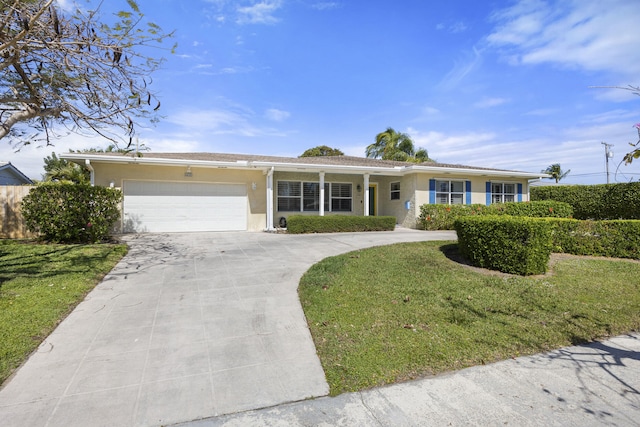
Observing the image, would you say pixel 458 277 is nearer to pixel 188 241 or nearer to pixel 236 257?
pixel 236 257

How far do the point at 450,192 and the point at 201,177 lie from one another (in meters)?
12.0

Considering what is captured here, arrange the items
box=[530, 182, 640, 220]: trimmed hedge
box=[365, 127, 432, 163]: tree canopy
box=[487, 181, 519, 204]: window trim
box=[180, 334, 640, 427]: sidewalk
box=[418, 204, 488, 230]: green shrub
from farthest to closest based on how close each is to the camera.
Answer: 1. box=[365, 127, 432, 163]: tree canopy
2. box=[487, 181, 519, 204]: window trim
3. box=[530, 182, 640, 220]: trimmed hedge
4. box=[418, 204, 488, 230]: green shrub
5. box=[180, 334, 640, 427]: sidewalk

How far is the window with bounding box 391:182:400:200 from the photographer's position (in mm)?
16564

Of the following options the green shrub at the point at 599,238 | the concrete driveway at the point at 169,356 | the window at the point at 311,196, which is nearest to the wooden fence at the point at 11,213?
the concrete driveway at the point at 169,356

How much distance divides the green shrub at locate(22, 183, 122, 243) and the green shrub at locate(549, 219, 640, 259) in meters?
13.1

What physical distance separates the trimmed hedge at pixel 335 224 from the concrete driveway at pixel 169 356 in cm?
624

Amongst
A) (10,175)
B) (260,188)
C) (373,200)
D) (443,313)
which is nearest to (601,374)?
(443,313)

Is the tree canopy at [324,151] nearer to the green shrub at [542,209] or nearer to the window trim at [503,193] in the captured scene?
the window trim at [503,193]

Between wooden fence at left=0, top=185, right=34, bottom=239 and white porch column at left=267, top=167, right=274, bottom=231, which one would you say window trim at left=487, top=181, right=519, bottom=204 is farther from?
wooden fence at left=0, top=185, right=34, bottom=239

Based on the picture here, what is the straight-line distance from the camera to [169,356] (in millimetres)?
3229

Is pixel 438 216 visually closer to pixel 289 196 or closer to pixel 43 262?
pixel 289 196

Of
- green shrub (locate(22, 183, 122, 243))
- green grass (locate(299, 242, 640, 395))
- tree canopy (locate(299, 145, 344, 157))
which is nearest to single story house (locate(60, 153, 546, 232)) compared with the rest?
green shrub (locate(22, 183, 122, 243))

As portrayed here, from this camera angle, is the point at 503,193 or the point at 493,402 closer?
the point at 493,402

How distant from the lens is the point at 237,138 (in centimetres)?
1894
